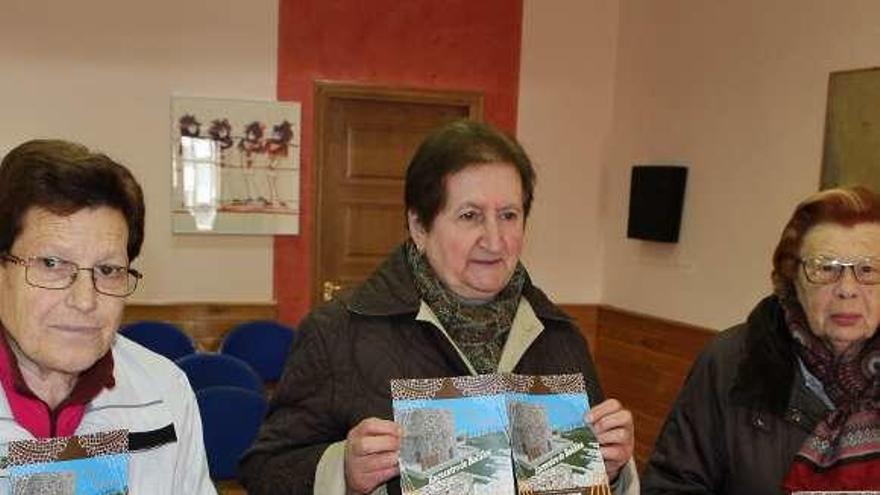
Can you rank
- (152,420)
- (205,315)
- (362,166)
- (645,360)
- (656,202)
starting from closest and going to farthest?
(152,420)
(205,315)
(656,202)
(645,360)
(362,166)

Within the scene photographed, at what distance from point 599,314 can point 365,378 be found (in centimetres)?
531

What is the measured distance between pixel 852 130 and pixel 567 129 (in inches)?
101

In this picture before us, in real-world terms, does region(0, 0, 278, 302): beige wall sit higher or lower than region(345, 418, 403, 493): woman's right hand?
higher

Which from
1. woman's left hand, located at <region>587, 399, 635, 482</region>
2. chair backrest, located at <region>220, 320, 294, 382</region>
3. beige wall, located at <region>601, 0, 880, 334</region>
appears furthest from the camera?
chair backrest, located at <region>220, 320, 294, 382</region>

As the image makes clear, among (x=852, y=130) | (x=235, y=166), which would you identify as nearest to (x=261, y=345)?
(x=235, y=166)

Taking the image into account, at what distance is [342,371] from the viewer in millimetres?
1794

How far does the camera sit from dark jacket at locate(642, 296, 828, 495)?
6.61 feet

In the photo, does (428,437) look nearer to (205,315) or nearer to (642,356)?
(205,315)

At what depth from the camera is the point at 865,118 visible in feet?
14.4

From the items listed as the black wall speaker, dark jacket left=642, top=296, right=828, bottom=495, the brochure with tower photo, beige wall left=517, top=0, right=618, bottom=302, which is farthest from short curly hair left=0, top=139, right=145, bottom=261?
beige wall left=517, top=0, right=618, bottom=302

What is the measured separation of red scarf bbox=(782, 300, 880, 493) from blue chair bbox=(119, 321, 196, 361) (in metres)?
4.03

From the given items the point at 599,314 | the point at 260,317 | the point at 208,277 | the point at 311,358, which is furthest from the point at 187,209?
the point at 311,358

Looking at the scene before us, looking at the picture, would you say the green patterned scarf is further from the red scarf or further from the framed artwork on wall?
the framed artwork on wall

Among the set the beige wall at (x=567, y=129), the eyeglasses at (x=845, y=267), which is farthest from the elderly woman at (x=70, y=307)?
the beige wall at (x=567, y=129)
